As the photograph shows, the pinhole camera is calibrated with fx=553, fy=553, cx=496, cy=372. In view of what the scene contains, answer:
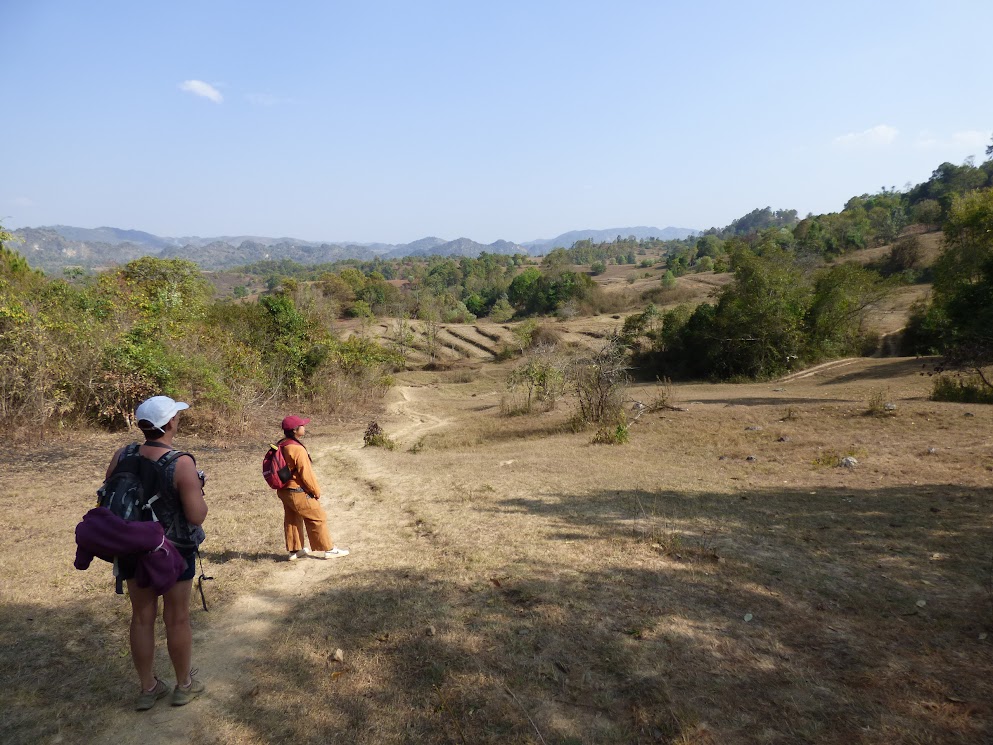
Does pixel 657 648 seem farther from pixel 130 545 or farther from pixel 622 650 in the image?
pixel 130 545

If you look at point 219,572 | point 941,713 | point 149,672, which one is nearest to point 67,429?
point 219,572

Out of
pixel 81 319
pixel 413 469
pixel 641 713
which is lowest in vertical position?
pixel 413 469

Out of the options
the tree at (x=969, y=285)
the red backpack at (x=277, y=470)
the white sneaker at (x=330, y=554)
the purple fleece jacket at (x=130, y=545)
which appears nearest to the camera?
the purple fleece jacket at (x=130, y=545)

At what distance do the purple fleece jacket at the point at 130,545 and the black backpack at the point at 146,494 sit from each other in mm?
108

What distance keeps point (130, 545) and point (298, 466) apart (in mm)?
2919

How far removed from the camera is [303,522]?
6398 millimetres

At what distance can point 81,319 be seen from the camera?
528 inches

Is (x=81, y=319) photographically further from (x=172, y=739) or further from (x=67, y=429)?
(x=172, y=739)

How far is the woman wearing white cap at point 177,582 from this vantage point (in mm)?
3283

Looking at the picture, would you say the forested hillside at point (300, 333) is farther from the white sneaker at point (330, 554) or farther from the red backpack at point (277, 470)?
the white sneaker at point (330, 554)

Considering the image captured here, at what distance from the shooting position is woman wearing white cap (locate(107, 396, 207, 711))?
3.28m

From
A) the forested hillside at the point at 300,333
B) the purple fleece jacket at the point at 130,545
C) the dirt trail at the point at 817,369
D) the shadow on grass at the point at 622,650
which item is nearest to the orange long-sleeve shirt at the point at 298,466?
the shadow on grass at the point at 622,650

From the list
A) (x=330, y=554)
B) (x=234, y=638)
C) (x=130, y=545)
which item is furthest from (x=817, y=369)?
(x=130, y=545)

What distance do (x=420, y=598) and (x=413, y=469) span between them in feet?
22.5
